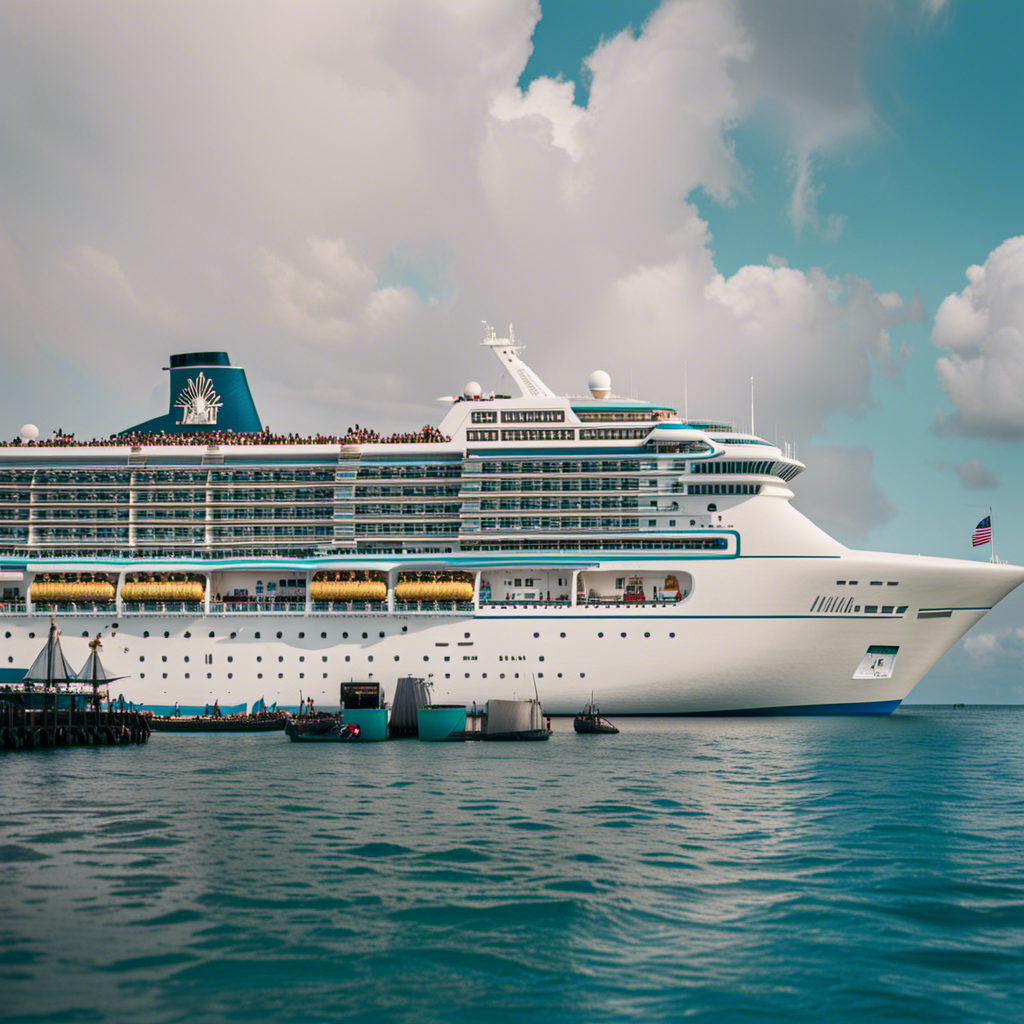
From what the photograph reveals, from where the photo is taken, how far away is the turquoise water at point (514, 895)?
14977mm

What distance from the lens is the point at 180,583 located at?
2263 inches

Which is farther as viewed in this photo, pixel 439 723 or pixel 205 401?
pixel 205 401

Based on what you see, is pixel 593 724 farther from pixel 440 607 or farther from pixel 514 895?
pixel 514 895

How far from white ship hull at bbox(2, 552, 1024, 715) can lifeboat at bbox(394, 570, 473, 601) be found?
1.01 metres

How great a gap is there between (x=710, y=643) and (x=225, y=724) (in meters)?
24.7

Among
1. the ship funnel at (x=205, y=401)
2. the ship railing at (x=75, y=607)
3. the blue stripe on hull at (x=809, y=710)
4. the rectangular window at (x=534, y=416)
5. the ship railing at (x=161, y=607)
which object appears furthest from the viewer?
the ship funnel at (x=205, y=401)

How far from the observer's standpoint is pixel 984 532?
2125 inches

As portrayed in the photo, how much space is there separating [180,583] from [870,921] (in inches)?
1809

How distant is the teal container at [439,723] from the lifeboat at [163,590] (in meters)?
15.6

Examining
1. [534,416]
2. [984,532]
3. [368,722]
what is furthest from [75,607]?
[984,532]

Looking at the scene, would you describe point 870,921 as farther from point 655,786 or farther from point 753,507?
point 753,507

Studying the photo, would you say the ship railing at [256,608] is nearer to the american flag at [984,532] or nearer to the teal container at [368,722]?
the teal container at [368,722]

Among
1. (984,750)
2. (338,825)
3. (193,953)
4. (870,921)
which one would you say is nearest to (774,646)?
(984,750)

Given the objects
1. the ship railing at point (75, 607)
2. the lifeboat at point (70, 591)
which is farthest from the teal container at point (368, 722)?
the lifeboat at point (70, 591)
